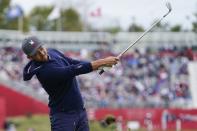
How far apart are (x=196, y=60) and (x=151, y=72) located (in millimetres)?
5223

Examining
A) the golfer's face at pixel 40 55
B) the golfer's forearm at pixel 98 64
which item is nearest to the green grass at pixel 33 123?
the golfer's face at pixel 40 55

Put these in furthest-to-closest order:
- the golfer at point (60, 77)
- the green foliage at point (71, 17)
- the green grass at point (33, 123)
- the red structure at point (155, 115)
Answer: the green foliage at point (71, 17), the red structure at point (155, 115), the green grass at point (33, 123), the golfer at point (60, 77)

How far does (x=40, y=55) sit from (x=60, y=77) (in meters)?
0.41

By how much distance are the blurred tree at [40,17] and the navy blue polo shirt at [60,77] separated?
2082 inches

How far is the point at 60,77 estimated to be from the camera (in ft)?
31.5

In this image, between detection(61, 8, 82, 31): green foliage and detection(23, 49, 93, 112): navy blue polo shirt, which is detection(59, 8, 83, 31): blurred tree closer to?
detection(61, 8, 82, 31): green foliage

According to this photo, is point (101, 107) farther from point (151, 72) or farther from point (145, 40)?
point (145, 40)

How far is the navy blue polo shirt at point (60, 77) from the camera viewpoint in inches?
376

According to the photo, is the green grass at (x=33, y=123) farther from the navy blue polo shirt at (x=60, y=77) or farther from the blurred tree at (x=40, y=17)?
the blurred tree at (x=40, y=17)

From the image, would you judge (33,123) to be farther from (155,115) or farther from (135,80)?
(135,80)

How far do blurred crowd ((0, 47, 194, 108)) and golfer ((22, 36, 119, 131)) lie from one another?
2144 cm

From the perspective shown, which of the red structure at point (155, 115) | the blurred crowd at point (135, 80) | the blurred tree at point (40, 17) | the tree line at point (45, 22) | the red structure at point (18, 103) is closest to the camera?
the red structure at point (155, 115)

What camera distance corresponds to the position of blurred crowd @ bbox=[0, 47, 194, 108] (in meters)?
33.1

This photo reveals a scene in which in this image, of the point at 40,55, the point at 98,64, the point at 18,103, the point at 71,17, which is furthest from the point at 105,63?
the point at 71,17
